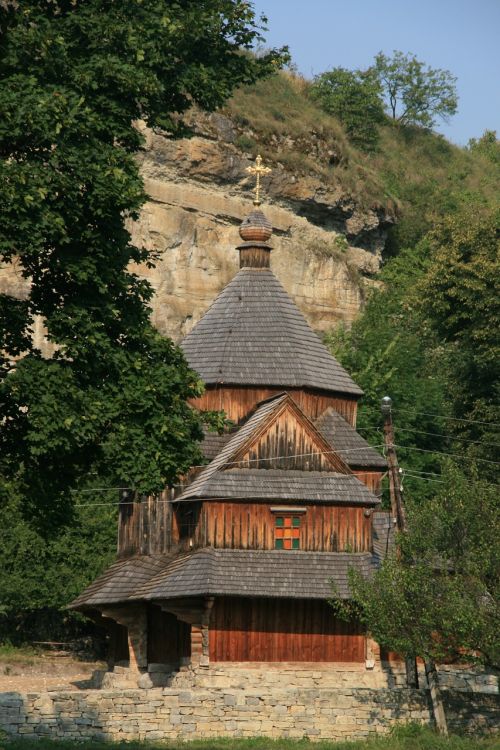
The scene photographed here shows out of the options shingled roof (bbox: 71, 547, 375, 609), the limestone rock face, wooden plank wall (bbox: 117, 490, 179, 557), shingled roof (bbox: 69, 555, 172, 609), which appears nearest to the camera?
shingled roof (bbox: 71, 547, 375, 609)

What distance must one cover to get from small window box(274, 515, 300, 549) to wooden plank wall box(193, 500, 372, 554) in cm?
11

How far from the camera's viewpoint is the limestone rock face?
64.5 m

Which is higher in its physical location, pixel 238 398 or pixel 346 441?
pixel 238 398

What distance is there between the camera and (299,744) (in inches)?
1257

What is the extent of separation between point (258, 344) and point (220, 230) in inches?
985

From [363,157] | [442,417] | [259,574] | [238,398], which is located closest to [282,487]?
[259,574]

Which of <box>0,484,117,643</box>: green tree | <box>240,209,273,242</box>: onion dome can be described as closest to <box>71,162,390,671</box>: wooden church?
<box>240,209,273,242</box>: onion dome

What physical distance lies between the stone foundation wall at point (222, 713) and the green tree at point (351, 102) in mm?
55346

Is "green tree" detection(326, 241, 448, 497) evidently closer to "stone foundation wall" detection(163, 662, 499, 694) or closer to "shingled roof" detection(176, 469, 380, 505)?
"shingled roof" detection(176, 469, 380, 505)

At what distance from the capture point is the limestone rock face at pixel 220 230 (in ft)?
212

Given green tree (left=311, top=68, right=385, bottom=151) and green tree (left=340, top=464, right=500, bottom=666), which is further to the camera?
green tree (left=311, top=68, right=385, bottom=151)

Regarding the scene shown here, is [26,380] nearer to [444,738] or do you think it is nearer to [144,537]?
[444,738]

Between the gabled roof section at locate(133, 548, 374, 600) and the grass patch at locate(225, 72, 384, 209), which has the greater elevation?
→ the grass patch at locate(225, 72, 384, 209)

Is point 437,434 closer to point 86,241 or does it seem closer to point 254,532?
point 254,532
